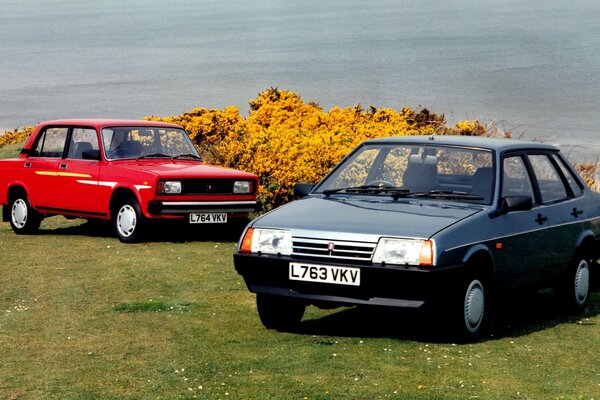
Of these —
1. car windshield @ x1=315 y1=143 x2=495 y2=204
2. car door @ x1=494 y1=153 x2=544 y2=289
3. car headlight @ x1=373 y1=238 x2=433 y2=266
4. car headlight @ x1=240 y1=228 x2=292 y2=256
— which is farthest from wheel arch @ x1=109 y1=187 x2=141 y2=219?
car headlight @ x1=373 y1=238 x2=433 y2=266

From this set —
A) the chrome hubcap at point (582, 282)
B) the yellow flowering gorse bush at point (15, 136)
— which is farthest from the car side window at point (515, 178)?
the yellow flowering gorse bush at point (15, 136)

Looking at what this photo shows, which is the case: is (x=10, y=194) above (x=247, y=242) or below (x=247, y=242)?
below

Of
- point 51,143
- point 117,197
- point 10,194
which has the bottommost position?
point 10,194

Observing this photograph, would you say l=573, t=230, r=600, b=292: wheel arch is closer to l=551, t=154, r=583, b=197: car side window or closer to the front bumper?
l=551, t=154, r=583, b=197: car side window

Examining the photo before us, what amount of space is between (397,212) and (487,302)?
100cm

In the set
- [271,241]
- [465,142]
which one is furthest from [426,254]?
[465,142]

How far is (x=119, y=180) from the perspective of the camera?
56.1ft

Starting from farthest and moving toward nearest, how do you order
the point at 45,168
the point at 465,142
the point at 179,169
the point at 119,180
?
1. the point at 45,168
2. the point at 119,180
3. the point at 179,169
4. the point at 465,142

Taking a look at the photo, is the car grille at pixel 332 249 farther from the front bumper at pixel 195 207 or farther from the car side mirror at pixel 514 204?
the front bumper at pixel 195 207

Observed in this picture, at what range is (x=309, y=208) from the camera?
1007cm

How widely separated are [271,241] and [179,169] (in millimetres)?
7540

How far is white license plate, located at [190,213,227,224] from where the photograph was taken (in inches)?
662

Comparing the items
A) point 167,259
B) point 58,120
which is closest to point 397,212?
point 167,259

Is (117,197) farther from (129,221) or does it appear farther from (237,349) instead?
(237,349)
